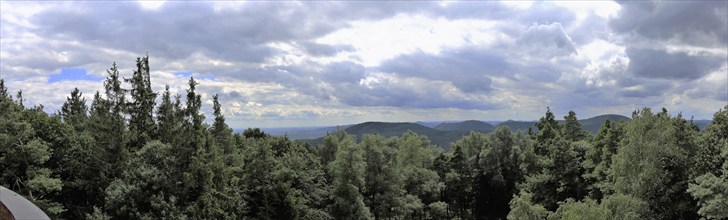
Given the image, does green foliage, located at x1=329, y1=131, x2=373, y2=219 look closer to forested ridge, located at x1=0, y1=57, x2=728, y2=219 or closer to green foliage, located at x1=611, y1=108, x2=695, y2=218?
forested ridge, located at x1=0, y1=57, x2=728, y2=219

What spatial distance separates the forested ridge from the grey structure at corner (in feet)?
48.8

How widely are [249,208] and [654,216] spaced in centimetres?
3170

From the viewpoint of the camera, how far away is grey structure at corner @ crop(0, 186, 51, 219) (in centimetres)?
946

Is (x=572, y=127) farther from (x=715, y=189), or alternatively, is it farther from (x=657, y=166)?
(x=715, y=189)

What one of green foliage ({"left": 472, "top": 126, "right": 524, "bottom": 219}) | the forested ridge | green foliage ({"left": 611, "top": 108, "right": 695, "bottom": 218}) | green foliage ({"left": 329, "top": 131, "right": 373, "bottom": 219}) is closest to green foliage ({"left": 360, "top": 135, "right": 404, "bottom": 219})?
the forested ridge

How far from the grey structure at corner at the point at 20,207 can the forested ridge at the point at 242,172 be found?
48.8ft

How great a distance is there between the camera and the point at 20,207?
34.1 ft

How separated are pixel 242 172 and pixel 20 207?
1218 inches

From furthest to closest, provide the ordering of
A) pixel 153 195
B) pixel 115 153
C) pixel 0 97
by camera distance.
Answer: pixel 0 97 < pixel 115 153 < pixel 153 195

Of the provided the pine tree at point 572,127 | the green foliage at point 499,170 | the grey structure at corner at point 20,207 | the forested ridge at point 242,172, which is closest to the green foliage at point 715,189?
the forested ridge at point 242,172

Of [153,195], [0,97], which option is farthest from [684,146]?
[0,97]

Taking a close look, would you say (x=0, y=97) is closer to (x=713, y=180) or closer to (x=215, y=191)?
(x=215, y=191)

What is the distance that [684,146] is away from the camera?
35844mm

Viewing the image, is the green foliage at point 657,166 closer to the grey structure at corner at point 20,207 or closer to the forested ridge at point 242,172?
the forested ridge at point 242,172
